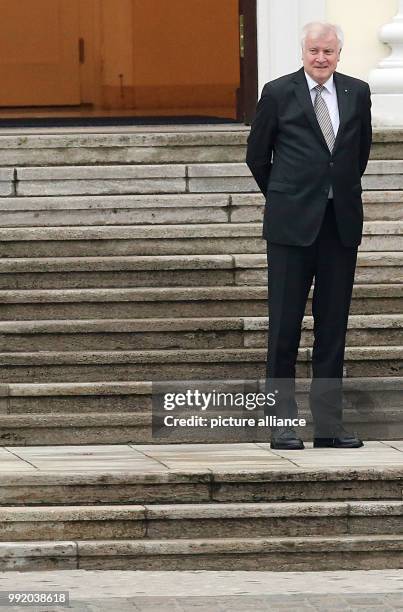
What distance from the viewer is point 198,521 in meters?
7.26

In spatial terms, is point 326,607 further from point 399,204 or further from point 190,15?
point 190,15

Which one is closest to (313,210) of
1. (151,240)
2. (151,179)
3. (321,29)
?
(321,29)

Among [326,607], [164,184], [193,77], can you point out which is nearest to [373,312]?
[164,184]

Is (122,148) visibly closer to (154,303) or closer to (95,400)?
(154,303)

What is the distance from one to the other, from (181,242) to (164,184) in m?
0.73

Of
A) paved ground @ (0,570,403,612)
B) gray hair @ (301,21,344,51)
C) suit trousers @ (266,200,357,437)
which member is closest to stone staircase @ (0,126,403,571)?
paved ground @ (0,570,403,612)

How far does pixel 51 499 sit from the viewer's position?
24.1 ft

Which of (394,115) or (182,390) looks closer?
(182,390)

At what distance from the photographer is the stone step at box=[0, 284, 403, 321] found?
30.0ft

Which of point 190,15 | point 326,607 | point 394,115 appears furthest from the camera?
point 190,15

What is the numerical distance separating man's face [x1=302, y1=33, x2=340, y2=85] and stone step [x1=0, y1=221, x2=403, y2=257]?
1.82m

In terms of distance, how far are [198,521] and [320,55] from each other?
2.11m

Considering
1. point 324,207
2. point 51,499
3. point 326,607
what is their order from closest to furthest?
point 326,607
point 51,499
point 324,207

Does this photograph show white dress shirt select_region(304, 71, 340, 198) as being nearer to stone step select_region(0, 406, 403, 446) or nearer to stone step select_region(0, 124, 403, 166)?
stone step select_region(0, 406, 403, 446)
